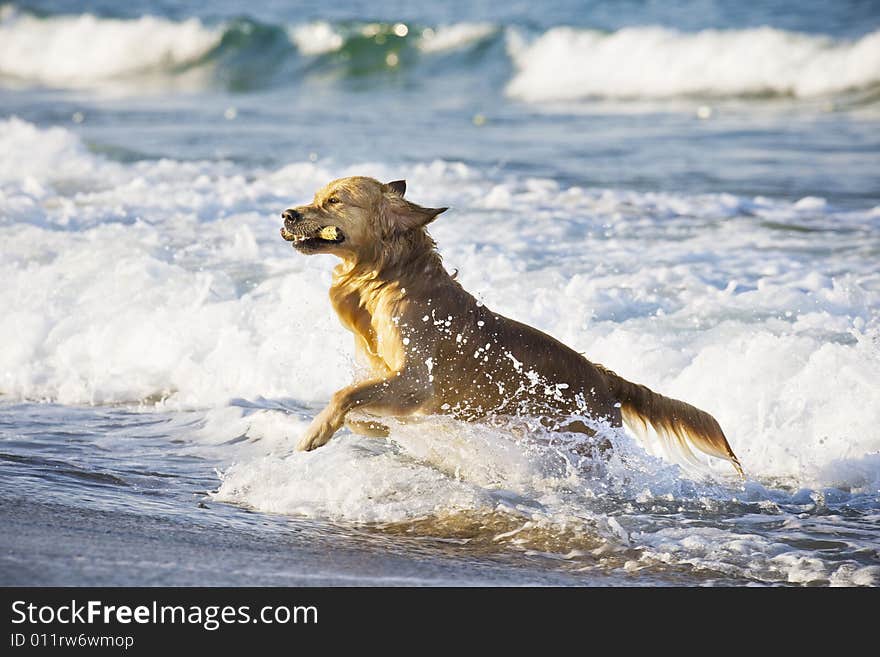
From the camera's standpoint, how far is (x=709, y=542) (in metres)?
5.26

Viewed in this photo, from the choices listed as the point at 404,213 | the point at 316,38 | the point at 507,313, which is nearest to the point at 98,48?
the point at 316,38

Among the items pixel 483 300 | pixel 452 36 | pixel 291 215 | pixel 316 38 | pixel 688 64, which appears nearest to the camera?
pixel 291 215

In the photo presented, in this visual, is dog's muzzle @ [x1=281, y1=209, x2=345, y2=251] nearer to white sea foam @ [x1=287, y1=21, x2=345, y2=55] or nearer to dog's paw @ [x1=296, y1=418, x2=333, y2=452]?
dog's paw @ [x1=296, y1=418, x2=333, y2=452]

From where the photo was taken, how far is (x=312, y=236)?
5.95 m

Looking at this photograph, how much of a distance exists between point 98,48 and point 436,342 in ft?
89.5

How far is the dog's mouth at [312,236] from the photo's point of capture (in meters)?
5.90

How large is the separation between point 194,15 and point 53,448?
27.7 m

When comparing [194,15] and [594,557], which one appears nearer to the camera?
[594,557]

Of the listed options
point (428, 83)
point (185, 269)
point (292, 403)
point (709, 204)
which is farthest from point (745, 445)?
point (428, 83)

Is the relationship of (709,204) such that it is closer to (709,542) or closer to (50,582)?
(709,542)

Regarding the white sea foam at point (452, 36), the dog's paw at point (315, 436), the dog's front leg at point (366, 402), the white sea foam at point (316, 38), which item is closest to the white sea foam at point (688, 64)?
the white sea foam at point (452, 36)

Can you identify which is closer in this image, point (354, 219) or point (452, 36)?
point (354, 219)

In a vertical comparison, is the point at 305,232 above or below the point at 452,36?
below

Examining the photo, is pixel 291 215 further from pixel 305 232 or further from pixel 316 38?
pixel 316 38
